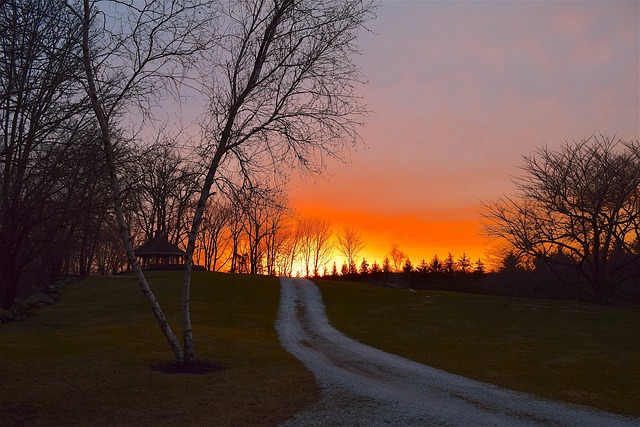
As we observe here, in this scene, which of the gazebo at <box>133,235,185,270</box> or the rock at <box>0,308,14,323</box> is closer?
the rock at <box>0,308,14,323</box>

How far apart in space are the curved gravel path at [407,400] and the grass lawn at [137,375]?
725 millimetres

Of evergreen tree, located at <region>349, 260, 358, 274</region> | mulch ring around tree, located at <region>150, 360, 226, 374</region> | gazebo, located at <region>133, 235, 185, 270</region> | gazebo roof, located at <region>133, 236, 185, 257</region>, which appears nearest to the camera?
mulch ring around tree, located at <region>150, 360, 226, 374</region>

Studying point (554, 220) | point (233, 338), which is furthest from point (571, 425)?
point (554, 220)

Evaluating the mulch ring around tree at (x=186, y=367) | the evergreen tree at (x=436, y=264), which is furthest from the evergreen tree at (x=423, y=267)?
the mulch ring around tree at (x=186, y=367)

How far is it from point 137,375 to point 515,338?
50.1 ft

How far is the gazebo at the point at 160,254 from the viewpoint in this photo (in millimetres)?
50062

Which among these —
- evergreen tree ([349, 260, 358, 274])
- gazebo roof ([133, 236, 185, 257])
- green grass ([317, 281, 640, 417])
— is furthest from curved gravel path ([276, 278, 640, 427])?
evergreen tree ([349, 260, 358, 274])

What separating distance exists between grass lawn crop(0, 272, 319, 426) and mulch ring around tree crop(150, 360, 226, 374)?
283mm

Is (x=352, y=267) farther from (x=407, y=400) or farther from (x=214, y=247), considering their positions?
(x=407, y=400)

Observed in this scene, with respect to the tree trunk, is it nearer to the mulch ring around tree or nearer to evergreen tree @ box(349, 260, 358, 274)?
the mulch ring around tree

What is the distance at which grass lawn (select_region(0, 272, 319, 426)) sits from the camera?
10367 mm

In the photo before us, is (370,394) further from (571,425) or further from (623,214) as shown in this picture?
(623,214)

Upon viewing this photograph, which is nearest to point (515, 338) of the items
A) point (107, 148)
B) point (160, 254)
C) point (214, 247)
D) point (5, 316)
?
point (107, 148)

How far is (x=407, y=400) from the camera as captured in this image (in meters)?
12.1
